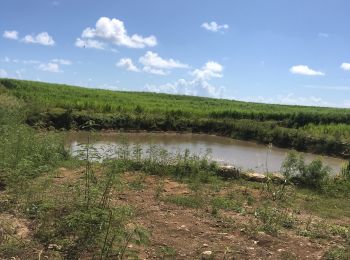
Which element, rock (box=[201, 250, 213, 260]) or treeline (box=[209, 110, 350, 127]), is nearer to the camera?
rock (box=[201, 250, 213, 260])

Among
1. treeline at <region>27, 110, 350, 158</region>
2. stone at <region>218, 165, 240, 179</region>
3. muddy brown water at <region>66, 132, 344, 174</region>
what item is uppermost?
treeline at <region>27, 110, 350, 158</region>

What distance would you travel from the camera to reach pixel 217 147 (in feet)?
74.1

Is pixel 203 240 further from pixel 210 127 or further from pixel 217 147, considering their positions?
pixel 210 127

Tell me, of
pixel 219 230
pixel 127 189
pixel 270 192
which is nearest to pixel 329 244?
pixel 219 230

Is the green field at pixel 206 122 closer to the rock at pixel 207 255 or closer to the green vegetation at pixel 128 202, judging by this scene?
the green vegetation at pixel 128 202

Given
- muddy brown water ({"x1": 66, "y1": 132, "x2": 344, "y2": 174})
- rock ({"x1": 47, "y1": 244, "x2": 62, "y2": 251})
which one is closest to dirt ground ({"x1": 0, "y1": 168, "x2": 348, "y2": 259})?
rock ({"x1": 47, "y1": 244, "x2": 62, "y2": 251})

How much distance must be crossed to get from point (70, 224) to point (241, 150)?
17.6 meters

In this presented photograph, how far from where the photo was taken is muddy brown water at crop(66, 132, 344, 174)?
703 inches

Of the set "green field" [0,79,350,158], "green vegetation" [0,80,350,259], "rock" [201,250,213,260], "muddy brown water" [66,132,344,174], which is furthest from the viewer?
"green field" [0,79,350,158]

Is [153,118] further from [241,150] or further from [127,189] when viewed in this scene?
[127,189]

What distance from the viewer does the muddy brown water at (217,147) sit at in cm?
1786

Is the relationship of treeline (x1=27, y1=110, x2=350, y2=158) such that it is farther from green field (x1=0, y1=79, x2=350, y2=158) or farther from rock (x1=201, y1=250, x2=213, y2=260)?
rock (x1=201, y1=250, x2=213, y2=260)

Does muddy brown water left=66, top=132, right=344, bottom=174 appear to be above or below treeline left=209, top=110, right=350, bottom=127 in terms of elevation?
below

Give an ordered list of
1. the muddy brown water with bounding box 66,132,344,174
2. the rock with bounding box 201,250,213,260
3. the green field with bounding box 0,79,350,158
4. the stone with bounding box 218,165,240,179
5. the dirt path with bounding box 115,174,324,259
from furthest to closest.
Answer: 1. the green field with bounding box 0,79,350,158
2. the muddy brown water with bounding box 66,132,344,174
3. the stone with bounding box 218,165,240,179
4. the dirt path with bounding box 115,174,324,259
5. the rock with bounding box 201,250,213,260
